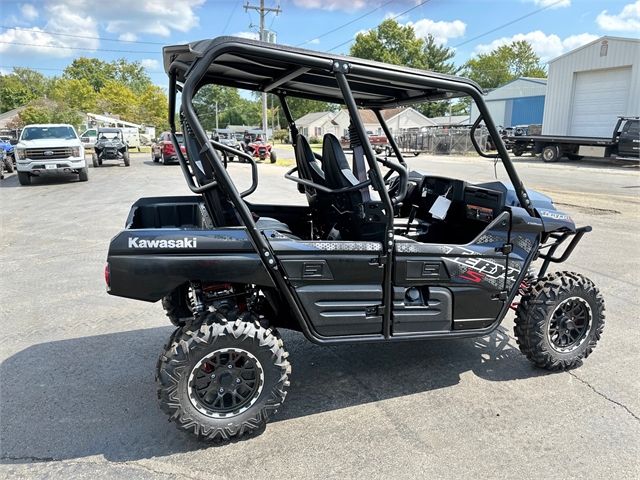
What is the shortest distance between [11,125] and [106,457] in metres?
58.7

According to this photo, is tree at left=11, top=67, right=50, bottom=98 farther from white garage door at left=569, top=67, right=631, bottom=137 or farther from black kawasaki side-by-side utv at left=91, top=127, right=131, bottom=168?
white garage door at left=569, top=67, right=631, bottom=137

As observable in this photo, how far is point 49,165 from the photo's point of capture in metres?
14.9

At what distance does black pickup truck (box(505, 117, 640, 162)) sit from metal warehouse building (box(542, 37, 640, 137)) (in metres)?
Answer: 3.04

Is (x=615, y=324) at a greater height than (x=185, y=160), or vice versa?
(x=185, y=160)

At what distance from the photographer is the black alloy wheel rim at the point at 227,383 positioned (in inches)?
109

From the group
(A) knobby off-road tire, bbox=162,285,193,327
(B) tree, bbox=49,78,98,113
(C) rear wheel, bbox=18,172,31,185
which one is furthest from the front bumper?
(B) tree, bbox=49,78,98,113

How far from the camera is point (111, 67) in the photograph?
106 m

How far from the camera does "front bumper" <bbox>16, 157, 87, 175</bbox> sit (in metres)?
14.8

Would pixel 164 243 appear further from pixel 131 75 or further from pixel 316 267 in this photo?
pixel 131 75

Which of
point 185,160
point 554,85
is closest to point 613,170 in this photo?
point 554,85

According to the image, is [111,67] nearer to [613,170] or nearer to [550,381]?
[613,170]

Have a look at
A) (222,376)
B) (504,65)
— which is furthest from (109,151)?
(504,65)

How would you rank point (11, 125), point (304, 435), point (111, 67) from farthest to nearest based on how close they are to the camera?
1. point (111, 67)
2. point (11, 125)
3. point (304, 435)


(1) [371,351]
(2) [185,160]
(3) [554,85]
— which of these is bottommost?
(1) [371,351]
